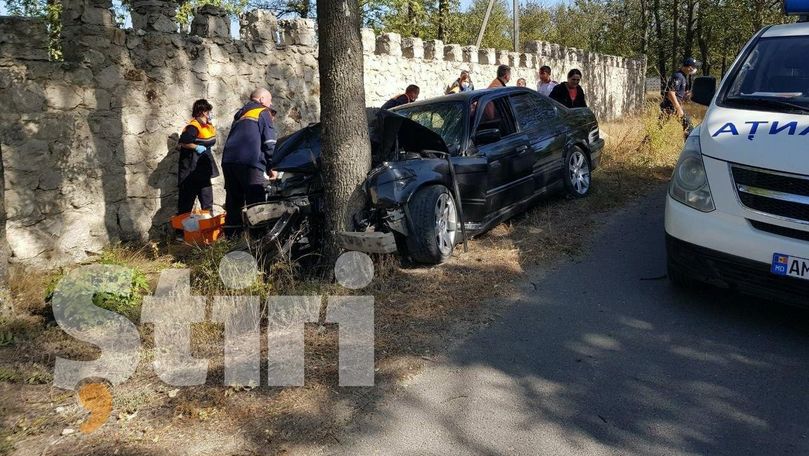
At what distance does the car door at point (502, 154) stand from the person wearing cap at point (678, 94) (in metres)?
5.68

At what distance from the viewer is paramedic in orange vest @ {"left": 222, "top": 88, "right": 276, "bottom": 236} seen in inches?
272

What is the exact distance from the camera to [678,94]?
11797 mm

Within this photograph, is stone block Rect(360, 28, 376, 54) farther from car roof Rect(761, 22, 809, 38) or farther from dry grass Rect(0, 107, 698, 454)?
car roof Rect(761, 22, 809, 38)

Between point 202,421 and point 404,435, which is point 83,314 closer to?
point 202,421

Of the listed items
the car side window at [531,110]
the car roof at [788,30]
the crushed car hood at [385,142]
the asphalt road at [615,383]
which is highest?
the car roof at [788,30]

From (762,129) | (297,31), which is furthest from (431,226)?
(297,31)

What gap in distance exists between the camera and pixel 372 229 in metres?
5.17

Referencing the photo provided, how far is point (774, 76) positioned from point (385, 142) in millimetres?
3224

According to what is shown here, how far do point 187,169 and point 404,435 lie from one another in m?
5.40

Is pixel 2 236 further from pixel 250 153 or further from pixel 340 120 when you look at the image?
pixel 340 120

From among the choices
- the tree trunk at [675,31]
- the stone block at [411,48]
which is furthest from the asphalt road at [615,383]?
the tree trunk at [675,31]

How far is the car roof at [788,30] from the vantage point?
16.3ft

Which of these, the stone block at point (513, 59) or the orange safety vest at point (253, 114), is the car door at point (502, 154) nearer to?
the orange safety vest at point (253, 114)

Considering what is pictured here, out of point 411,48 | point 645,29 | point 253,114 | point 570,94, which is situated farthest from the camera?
point 645,29
